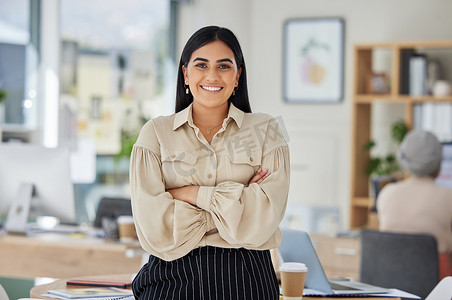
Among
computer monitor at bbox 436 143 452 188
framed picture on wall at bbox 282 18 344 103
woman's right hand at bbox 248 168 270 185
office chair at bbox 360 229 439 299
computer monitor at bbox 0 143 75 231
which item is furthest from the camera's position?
framed picture on wall at bbox 282 18 344 103

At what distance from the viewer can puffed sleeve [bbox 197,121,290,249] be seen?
187 cm

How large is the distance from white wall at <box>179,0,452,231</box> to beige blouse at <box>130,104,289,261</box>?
394cm

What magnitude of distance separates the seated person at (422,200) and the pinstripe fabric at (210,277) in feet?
6.33

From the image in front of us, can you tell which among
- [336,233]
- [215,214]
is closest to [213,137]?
[215,214]

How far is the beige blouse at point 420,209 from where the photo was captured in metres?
3.62

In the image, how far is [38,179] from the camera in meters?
3.88

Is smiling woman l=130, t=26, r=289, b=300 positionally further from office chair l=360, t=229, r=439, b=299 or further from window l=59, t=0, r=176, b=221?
window l=59, t=0, r=176, b=221

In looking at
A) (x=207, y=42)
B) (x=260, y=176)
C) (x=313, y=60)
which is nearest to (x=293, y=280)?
(x=260, y=176)

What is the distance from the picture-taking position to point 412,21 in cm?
571

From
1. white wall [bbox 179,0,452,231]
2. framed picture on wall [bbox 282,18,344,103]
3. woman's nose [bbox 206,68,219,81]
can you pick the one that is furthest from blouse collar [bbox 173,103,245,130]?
framed picture on wall [bbox 282,18,344,103]

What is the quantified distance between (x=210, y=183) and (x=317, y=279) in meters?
0.61

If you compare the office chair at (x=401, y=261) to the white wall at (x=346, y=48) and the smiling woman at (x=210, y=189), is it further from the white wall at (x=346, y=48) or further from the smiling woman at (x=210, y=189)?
the white wall at (x=346, y=48)

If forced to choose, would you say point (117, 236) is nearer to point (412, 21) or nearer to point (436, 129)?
point (436, 129)

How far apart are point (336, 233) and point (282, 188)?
8.53 ft
